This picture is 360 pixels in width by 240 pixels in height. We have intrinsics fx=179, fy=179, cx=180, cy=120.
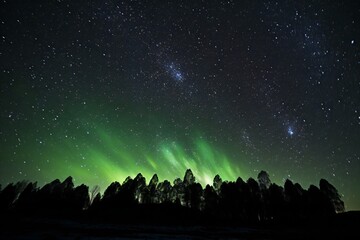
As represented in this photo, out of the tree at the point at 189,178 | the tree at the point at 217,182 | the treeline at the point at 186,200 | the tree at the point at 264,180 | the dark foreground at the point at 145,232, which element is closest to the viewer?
the dark foreground at the point at 145,232

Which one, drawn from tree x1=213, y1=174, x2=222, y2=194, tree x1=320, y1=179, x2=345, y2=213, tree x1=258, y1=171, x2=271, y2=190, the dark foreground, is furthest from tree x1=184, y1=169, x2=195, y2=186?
the dark foreground

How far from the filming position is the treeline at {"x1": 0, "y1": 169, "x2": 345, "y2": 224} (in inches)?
1876

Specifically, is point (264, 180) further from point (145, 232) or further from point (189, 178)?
point (145, 232)

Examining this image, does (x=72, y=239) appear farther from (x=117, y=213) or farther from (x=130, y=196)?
(x=130, y=196)

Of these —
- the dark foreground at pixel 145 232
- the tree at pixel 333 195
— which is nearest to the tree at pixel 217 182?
the tree at pixel 333 195

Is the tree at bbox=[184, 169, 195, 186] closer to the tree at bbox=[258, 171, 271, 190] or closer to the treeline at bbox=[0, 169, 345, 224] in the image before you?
the treeline at bbox=[0, 169, 345, 224]

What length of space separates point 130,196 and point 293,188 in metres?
56.3

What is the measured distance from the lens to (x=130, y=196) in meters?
69.4

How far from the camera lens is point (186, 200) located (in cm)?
6681

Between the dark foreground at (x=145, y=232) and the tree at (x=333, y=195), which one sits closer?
the dark foreground at (x=145, y=232)

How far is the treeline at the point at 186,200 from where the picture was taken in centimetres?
4766

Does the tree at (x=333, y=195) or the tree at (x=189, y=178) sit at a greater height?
the tree at (x=189, y=178)

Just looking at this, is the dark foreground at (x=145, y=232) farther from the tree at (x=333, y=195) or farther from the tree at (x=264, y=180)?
the tree at (x=264, y=180)

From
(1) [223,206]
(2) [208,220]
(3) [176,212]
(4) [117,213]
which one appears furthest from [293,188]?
(4) [117,213]
